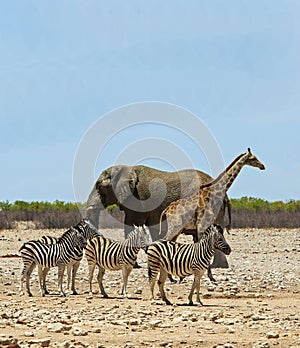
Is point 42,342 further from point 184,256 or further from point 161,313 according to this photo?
point 184,256

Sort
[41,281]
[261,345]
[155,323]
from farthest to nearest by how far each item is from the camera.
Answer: [41,281], [155,323], [261,345]

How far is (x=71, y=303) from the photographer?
1330cm

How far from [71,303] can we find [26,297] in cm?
150

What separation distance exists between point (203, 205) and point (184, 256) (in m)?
4.29

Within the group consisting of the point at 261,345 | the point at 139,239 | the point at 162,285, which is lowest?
the point at 261,345

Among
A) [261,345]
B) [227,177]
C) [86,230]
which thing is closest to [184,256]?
[86,230]

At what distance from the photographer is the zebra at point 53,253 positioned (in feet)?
48.2

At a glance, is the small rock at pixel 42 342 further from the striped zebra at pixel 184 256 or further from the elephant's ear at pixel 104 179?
the elephant's ear at pixel 104 179

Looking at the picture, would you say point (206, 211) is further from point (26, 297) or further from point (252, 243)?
point (252, 243)

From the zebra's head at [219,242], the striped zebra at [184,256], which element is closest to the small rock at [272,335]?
the striped zebra at [184,256]

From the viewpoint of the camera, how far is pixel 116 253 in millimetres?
14547

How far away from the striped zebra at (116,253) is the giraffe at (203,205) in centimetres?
279

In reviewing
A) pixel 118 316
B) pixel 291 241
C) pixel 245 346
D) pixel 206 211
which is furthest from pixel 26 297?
pixel 291 241

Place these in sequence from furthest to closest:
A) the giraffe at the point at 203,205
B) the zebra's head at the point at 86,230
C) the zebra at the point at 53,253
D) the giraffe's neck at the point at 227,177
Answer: the giraffe's neck at the point at 227,177 < the giraffe at the point at 203,205 < the zebra's head at the point at 86,230 < the zebra at the point at 53,253
